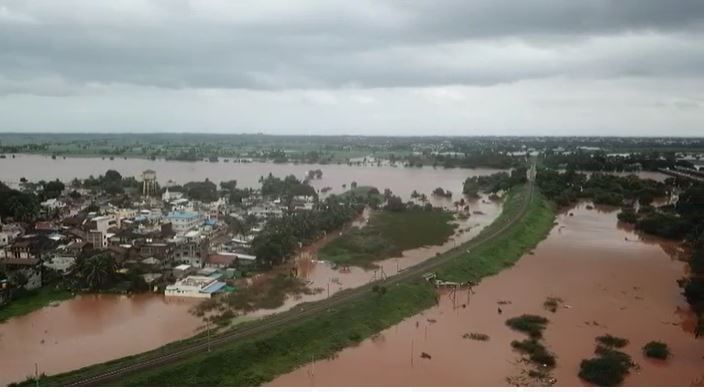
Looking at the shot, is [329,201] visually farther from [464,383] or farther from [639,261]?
[464,383]

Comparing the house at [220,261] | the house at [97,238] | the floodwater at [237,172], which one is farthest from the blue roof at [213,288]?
the floodwater at [237,172]

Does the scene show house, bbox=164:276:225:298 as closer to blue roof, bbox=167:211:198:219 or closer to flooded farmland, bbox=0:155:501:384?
flooded farmland, bbox=0:155:501:384

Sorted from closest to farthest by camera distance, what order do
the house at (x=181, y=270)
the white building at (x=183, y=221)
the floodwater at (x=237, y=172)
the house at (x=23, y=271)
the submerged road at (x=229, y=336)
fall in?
the submerged road at (x=229, y=336) < the house at (x=23, y=271) < the house at (x=181, y=270) < the white building at (x=183, y=221) < the floodwater at (x=237, y=172)

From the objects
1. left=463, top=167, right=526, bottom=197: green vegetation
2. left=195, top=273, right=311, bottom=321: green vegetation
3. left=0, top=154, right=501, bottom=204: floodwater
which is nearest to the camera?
left=195, top=273, right=311, bottom=321: green vegetation

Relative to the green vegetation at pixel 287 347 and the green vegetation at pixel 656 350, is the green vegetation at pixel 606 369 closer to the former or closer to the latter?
the green vegetation at pixel 656 350

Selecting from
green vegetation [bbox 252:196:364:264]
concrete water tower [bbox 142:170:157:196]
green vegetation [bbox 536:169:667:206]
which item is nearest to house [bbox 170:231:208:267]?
green vegetation [bbox 252:196:364:264]

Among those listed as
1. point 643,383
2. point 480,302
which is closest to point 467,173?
point 480,302
